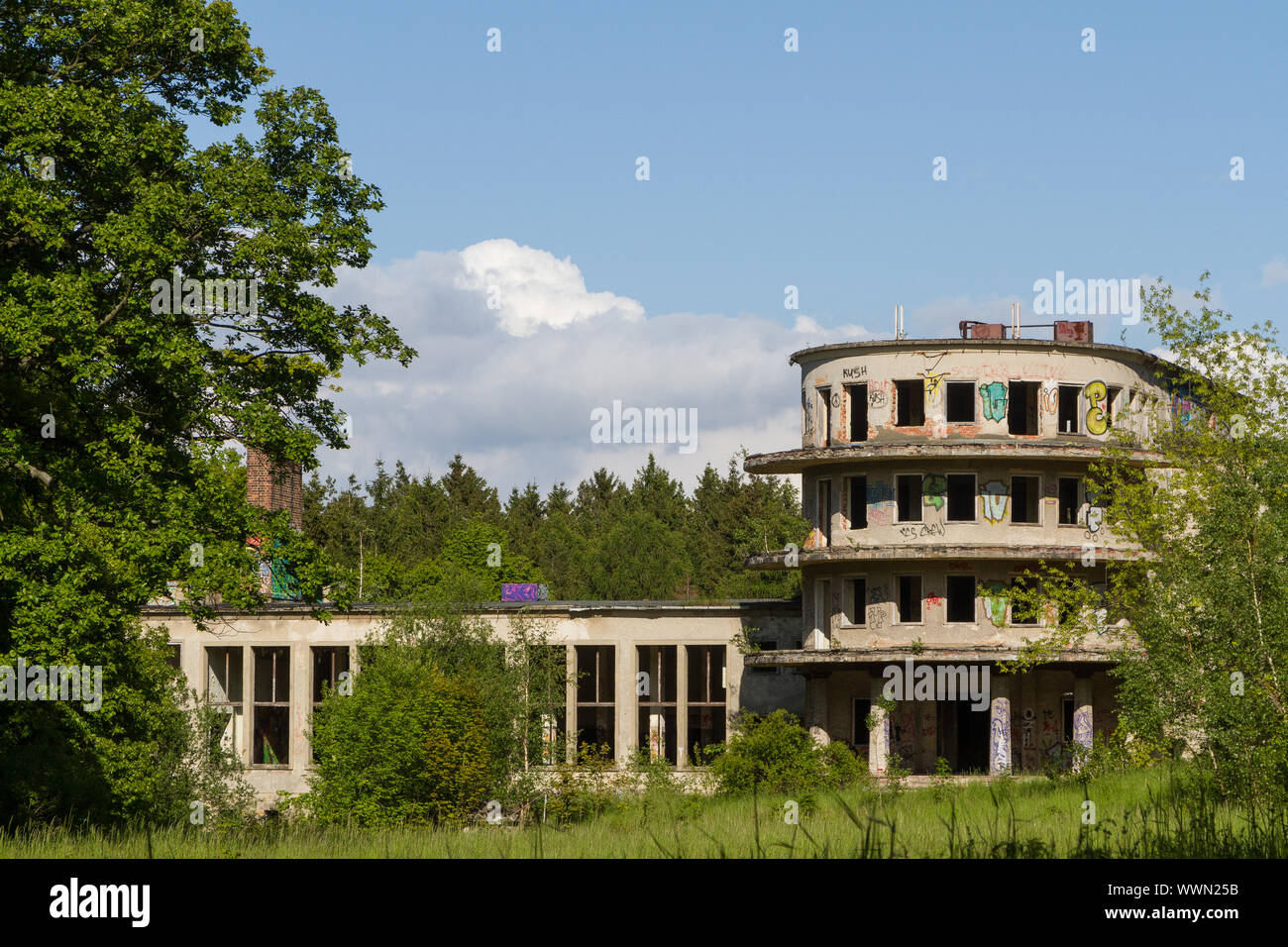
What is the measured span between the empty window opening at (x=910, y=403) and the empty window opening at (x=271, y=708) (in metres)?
27.3

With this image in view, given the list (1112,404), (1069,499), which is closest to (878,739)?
(1069,499)

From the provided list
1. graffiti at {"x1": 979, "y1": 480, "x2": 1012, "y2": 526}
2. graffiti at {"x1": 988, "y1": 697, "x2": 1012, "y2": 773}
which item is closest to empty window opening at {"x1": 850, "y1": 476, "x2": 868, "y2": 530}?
graffiti at {"x1": 979, "y1": 480, "x2": 1012, "y2": 526}

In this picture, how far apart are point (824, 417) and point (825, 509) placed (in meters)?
3.26

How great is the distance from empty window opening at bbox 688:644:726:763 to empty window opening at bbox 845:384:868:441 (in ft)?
34.5

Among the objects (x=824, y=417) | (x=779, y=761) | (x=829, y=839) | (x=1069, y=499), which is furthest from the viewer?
(x=824, y=417)

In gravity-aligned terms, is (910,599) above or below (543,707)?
above

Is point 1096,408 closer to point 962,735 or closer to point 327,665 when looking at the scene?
point 962,735

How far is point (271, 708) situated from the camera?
202ft

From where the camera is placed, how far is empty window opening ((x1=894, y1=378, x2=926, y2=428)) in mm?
51156

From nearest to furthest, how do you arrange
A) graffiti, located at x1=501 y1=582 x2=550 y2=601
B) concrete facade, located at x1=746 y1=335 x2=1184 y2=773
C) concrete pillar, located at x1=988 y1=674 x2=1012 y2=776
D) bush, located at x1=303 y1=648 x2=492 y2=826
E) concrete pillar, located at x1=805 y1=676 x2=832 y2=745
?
bush, located at x1=303 y1=648 x2=492 y2=826 < concrete pillar, located at x1=988 y1=674 x2=1012 y2=776 < concrete facade, located at x1=746 y1=335 x2=1184 y2=773 < concrete pillar, located at x1=805 y1=676 x2=832 y2=745 < graffiti, located at x1=501 y1=582 x2=550 y2=601

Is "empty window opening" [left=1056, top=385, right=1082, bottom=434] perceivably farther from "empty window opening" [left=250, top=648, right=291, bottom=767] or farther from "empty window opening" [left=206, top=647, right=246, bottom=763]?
"empty window opening" [left=206, top=647, right=246, bottom=763]
